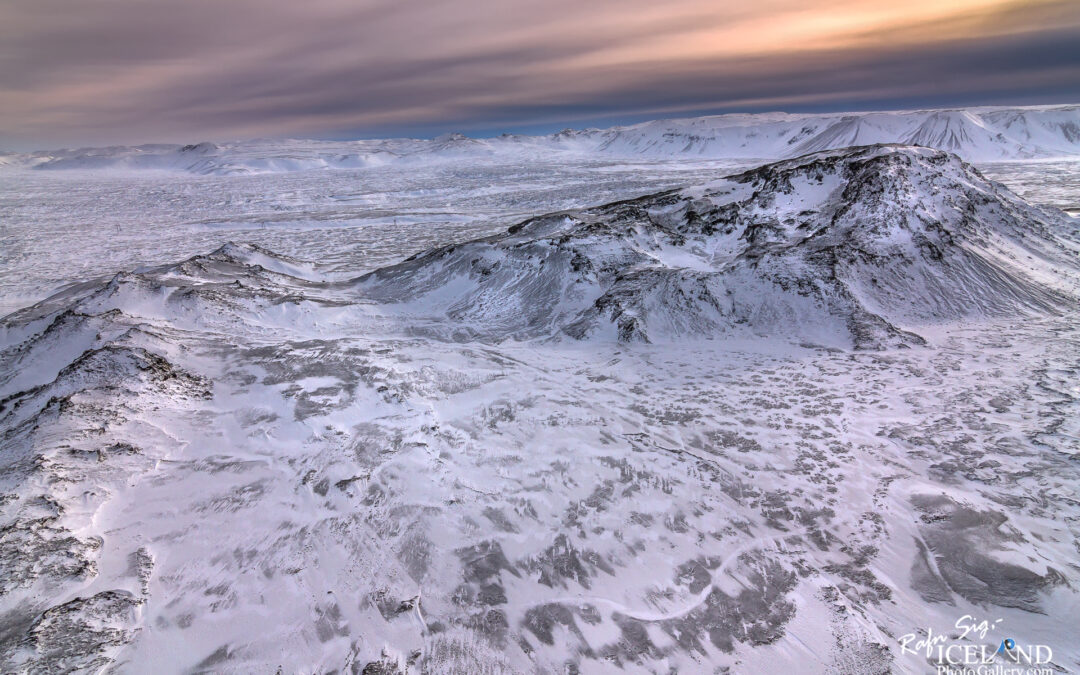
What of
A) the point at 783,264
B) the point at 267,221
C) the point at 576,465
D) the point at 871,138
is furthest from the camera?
the point at 871,138

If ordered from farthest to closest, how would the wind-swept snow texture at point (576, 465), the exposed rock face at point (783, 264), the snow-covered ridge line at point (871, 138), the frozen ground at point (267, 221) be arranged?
1. the snow-covered ridge line at point (871, 138)
2. the frozen ground at point (267, 221)
3. the exposed rock face at point (783, 264)
4. the wind-swept snow texture at point (576, 465)

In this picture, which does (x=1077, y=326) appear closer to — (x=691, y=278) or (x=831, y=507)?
(x=691, y=278)

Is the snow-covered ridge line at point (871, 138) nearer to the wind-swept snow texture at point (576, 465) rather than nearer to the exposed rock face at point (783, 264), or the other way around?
the exposed rock face at point (783, 264)

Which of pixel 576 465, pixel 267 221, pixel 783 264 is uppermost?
pixel 267 221

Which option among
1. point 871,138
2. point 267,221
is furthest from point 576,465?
point 871,138

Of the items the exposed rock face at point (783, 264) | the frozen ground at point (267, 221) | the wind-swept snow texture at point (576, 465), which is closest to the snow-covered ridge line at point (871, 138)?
the frozen ground at point (267, 221)

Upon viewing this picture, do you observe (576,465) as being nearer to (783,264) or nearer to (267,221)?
(783,264)
